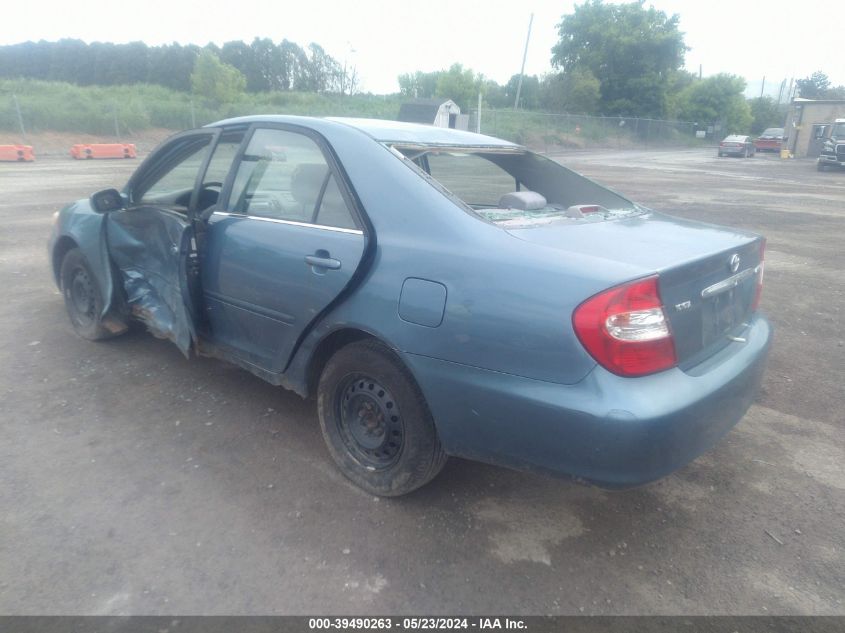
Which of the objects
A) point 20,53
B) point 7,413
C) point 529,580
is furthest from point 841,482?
point 20,53

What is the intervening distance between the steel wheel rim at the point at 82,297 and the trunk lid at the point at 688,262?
345cm

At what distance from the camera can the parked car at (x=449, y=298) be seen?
7.18 ft

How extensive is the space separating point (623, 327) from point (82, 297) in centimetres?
413

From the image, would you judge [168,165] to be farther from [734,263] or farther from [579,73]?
[579,73]

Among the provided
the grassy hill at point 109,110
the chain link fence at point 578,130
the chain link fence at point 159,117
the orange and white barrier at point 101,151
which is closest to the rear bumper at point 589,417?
the chain link fence at point 159,117

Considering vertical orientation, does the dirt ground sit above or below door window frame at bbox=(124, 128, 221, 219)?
below

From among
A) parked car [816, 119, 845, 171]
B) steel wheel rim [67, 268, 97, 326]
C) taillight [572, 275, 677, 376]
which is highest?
parked car [816, 119, 845, 171]

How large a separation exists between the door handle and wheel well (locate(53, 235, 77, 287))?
2.67m

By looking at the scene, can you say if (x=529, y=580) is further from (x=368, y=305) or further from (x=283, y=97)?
(x=283, y=97)

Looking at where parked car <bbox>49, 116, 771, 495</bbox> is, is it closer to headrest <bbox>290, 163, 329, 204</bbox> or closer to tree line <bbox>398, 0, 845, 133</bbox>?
headrest <bbox>290, 163, 329, 204</bbox>

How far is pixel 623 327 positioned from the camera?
217 centimetres

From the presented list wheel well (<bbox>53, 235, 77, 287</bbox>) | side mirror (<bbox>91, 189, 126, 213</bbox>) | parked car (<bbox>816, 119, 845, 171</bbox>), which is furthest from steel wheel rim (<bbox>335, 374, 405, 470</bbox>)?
parked car (<bbox>816, 119, 845, 171</bbox>)

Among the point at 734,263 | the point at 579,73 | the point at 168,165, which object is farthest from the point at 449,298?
the point at 579,73

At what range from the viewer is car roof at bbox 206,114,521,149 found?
10.3 feet
